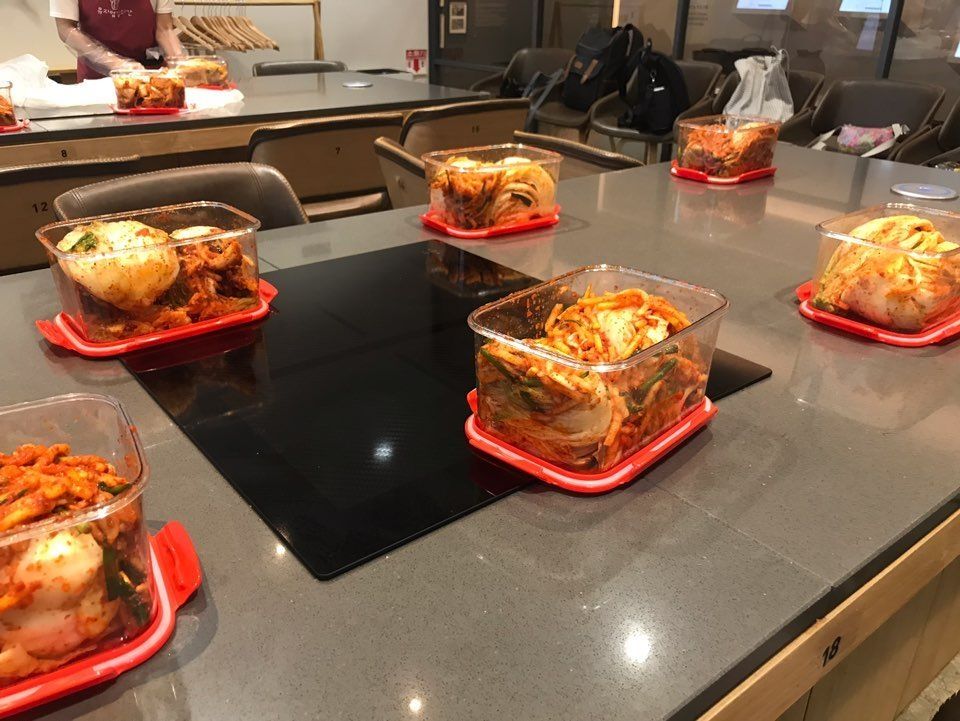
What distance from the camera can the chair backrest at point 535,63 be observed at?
15.9 feet

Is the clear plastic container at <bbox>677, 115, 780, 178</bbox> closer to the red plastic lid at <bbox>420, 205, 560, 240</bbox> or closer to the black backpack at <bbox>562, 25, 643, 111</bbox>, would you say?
the red plastic lid at <bbox>420, 205, 560, 240</bbox>

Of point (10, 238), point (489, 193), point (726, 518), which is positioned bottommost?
point (10, 238)

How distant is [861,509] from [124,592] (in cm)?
65

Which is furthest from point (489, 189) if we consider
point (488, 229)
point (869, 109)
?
point (869, 109)

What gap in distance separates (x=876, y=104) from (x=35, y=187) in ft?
11.2

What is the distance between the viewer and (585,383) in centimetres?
70

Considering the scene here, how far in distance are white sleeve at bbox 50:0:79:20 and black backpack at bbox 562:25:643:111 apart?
8.52 feet

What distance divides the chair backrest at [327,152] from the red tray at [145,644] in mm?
1769

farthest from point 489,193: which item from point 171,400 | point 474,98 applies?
point 474,98

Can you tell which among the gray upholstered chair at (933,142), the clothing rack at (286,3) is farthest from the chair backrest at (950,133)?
the clothing rack at (286,3)

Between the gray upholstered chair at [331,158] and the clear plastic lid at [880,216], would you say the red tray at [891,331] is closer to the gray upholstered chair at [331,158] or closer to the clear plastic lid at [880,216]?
the clear plastic lid at [880,216]

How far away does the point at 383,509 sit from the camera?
0.70 meters

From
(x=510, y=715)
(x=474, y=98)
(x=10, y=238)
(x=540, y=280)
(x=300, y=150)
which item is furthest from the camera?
(x=474, y=98)

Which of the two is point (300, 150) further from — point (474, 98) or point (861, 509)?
point (861, 509)
